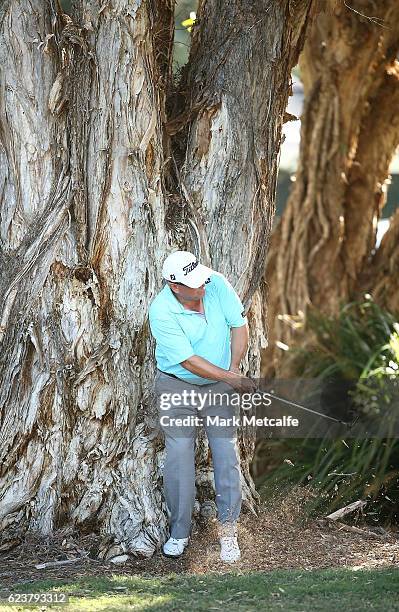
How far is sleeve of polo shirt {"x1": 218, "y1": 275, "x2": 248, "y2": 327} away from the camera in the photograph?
671 centimetres

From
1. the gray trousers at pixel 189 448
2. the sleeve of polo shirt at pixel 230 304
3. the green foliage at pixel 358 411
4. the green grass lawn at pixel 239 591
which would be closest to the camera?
the green grass lawn at pixel 239 591

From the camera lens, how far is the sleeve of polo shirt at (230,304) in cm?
671

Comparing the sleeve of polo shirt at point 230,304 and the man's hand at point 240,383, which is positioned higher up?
the sleeve of polo shirt at point 230,304

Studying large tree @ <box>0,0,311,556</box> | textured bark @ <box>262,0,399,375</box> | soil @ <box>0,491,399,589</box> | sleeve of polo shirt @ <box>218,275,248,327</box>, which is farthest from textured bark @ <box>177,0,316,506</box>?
textured bark @ <box>262,0,399,375</box>

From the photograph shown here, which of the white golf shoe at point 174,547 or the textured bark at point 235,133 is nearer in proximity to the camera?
the white golf shoe at point 174,547

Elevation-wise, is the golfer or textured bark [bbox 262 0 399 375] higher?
textured bark [bbox 262 0 399 375]

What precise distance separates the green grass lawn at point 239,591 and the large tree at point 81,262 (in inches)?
31.5

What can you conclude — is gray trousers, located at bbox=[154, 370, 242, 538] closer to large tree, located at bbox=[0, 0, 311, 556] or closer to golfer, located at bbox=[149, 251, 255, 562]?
golfer, located at bbox=[149, 251, 255, 562]

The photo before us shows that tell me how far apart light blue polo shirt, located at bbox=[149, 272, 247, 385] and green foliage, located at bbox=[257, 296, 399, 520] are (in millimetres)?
1835

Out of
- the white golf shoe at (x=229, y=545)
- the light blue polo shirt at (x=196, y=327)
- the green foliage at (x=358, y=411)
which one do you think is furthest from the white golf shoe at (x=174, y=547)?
the green foliage at (x=358, y=411)

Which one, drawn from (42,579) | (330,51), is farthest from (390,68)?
(42,579)

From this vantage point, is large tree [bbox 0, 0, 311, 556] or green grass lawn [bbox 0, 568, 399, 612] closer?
green grass lawn [bbox 0, 568, 399, 612]

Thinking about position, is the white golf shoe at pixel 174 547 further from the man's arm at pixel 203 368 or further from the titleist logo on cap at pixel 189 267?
the titleist logo on cap at pixel 189 267

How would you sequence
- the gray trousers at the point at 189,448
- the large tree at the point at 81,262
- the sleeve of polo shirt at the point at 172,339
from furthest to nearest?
A: the large tree at the point at 81,262 < the gray trousers at the point at 189,448 < the sleeve of polo shirt at the point at 172,339
